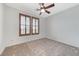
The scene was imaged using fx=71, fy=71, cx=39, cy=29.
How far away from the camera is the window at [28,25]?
17.5 ft

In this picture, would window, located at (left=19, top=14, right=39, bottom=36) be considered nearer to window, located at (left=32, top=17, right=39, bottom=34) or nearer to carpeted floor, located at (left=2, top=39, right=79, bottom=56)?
window, located at (left=32, top=17, right=39, bottom=34)

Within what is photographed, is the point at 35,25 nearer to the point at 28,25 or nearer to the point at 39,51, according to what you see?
the point at 28,25

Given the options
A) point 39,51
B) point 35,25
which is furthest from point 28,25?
point 39,51

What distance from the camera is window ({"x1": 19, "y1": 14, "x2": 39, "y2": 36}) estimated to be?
5345mm

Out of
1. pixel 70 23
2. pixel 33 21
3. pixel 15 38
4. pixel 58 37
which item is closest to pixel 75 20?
pixel 70 23

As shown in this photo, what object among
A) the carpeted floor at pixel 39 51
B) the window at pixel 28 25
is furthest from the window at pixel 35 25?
the carpeted floor at pixel 39 51

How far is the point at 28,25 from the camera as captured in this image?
236 inches

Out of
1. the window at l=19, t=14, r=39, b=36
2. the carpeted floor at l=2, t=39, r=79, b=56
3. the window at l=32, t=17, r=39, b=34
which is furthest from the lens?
the window at l=32, t=17, r=39, b=34

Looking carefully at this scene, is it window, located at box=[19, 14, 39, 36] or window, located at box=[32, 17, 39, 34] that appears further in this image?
window, located at box=[32, 17, 39, 34]

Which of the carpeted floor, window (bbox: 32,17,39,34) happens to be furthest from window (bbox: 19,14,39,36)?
the carpeted floor

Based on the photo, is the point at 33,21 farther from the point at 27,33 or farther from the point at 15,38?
the point at 15,38

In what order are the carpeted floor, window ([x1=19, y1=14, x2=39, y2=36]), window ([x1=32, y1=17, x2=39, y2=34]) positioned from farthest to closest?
window ([x1=32, y1=17, x2=39, y2=34]) < window ([x1=19, y1=14, x2=39, y2=36]) < the carpeted floor

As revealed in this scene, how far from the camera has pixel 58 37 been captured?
6.04 metres

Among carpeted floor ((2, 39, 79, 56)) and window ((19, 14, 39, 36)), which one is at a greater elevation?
window ((19, 14, 39, 36))
